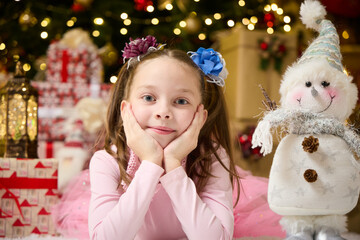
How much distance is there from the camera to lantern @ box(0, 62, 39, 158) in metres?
1.41

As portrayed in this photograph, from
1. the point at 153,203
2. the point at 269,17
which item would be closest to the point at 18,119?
the point at 153,203

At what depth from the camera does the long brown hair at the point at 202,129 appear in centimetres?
104

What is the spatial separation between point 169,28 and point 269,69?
0.62 metres

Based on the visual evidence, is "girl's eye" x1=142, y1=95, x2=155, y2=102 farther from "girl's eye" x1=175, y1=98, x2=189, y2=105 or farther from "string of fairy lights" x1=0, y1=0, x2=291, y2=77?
"string of fairy lights" x1=0, y1=0, x2=291, y2=77

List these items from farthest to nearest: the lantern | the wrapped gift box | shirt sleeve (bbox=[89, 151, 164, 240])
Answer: the lantern, the wrapped gift box, shirt sleeve (bbox=[89, 151, 164, 240])

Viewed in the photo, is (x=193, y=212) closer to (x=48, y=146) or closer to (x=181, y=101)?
(x=181, y=101)

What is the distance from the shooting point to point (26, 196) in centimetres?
130

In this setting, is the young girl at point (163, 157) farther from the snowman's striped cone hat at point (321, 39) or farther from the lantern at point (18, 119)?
the lantern at point (18, 119)

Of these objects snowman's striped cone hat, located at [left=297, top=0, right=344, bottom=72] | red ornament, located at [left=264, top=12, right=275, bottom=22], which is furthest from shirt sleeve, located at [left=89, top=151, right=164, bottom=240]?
red ornament, located at [left=264, top=12, right=275, bottom=22]

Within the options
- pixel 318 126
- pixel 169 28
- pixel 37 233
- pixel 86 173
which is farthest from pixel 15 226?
pixel 169 28

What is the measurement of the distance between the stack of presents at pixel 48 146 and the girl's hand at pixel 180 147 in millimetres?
530

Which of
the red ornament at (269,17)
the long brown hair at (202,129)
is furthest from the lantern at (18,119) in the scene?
the red ornament at (269,17)

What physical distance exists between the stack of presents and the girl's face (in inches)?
19.5

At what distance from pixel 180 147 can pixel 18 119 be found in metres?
0.73
